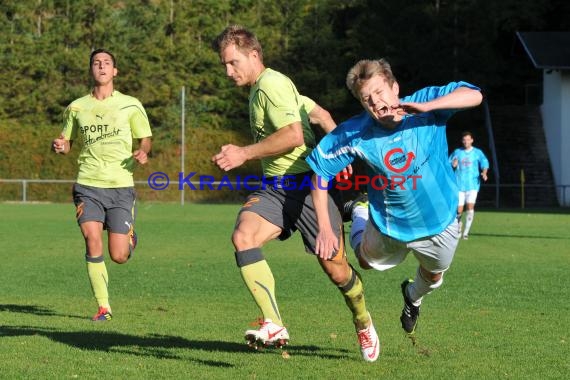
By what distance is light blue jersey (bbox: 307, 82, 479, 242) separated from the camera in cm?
612

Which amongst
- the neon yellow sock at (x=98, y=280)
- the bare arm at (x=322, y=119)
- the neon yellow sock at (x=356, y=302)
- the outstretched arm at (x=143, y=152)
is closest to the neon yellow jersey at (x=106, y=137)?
the outstretched arm at (x=143, y=152)

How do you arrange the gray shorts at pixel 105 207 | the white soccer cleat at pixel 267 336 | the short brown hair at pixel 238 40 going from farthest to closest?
the gray shorts at pixel 105 207 < the short brown hair at pixel 238 40 < the white soccer cleat at pixel 267 336

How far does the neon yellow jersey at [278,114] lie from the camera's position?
22.0 ft

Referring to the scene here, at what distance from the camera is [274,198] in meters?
6.89

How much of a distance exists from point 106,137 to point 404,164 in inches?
149

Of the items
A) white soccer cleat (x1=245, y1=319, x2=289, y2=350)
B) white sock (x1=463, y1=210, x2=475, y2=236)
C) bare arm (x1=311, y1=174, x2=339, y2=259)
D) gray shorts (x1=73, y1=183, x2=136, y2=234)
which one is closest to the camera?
bare arm (x1=311, y1=174, x2=339, y2=259)

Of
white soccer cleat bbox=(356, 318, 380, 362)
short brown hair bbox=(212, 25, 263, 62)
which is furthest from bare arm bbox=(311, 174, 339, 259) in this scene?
short brown hair bbox=(212, 25, 263, 62)

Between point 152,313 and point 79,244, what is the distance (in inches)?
349

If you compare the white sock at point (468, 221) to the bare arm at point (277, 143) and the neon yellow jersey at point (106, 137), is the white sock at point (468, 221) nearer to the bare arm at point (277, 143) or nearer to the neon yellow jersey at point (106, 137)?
the neon yellow jersey at point (106, 137)

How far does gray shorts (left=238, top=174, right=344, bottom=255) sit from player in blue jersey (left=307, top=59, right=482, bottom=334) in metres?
0.45

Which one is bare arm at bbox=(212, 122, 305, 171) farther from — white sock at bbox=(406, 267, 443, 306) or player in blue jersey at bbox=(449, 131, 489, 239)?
player in blue jersey at bbox=(449, 131, 489, 239)

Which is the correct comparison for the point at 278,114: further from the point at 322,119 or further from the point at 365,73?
the point at 365,73

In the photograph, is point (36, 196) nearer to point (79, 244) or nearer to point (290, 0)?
point (290, 0)

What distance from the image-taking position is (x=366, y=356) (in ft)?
21.8
